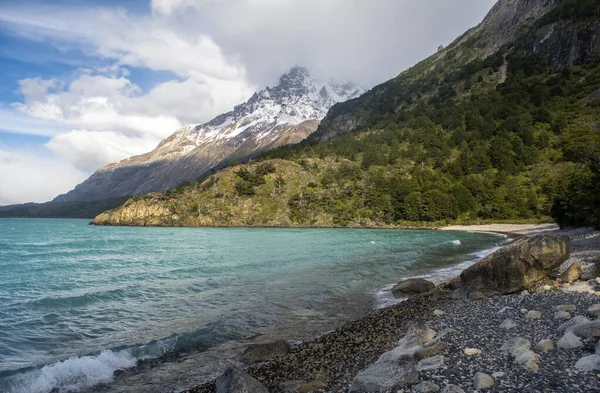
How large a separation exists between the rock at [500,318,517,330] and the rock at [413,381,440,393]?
546 cm

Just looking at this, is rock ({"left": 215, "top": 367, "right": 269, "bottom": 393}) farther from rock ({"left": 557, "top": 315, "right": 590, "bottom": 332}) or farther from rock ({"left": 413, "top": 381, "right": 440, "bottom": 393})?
rock ({"left": 557, "top": 315, "right": 590, "bottom": 332})

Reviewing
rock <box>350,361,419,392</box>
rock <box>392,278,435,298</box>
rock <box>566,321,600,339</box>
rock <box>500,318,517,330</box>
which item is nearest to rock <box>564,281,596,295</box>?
rock <box>500,318,517,330</box>

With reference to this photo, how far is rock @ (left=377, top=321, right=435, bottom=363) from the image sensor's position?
10938mm

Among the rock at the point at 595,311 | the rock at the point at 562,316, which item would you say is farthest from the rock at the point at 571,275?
the rock at the point at 595,311

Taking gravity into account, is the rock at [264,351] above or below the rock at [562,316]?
below

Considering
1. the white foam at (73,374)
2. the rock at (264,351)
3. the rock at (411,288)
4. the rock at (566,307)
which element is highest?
the rock at (566,307)

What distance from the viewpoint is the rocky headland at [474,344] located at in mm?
8305

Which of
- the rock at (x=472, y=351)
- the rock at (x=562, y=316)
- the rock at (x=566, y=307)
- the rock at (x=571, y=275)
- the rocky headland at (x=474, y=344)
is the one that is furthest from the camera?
the rock at (x=571, y=275)

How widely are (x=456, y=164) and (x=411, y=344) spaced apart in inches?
5872

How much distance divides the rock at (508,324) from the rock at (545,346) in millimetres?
2715

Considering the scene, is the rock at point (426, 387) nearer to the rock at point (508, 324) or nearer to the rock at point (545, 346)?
the rock at point (545, 346)

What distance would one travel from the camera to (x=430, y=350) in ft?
34.7

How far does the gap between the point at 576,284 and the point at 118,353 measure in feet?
70.2

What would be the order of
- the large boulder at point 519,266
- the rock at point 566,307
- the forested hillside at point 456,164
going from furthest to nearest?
the forested hillside at point 456,164 < the large boulder at point 519,266 < the rock at point 566,307
